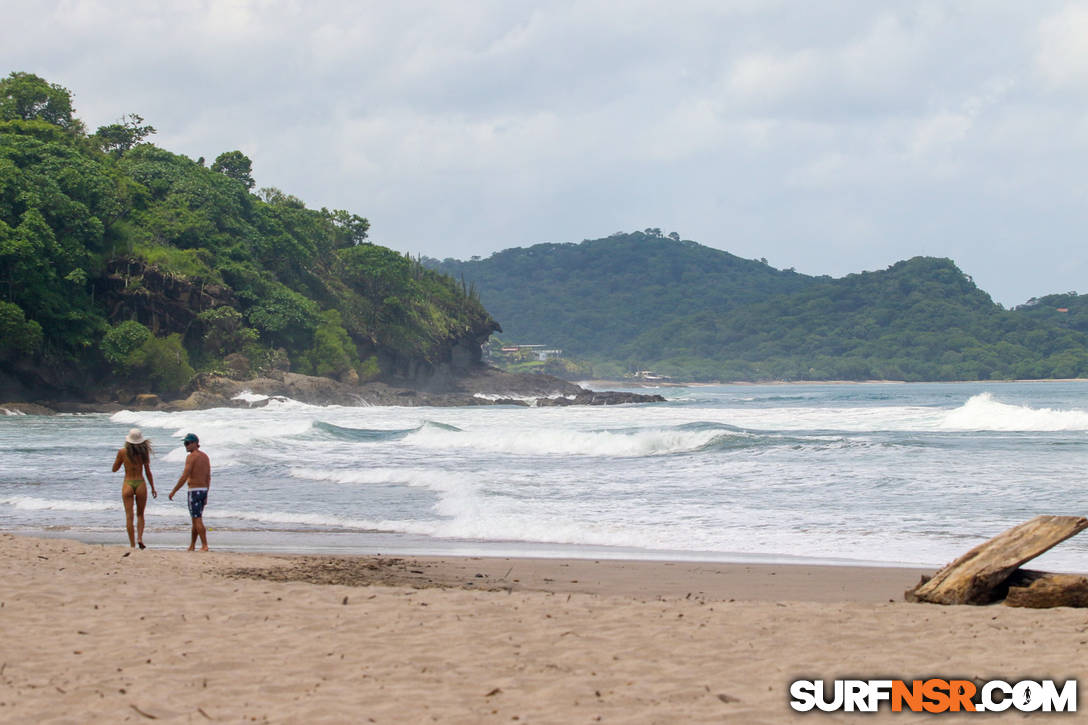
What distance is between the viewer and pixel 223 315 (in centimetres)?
5678

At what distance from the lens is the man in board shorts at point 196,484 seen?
10547 mm

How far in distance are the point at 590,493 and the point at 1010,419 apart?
2363 cm

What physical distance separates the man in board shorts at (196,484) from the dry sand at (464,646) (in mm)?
1940

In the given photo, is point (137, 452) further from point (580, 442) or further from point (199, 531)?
point (580, 442)

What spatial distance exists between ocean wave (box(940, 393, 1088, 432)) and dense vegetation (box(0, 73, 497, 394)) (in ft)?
127

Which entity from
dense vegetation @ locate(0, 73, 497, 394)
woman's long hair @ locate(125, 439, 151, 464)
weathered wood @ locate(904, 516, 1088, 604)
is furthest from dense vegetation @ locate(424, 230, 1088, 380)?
woman's long hair @ locate(125, 439, 151, 464)

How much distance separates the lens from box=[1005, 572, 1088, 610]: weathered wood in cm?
705

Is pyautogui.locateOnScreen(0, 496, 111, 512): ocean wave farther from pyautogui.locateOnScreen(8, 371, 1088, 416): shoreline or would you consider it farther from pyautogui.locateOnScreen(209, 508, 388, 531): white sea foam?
pyautogui.locateOnScreen(8, 371, 1088, 416): shoreline

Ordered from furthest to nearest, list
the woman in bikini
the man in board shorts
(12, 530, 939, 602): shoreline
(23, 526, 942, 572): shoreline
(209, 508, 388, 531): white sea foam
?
(209, 508, 388, 531): white sea foam → the woman in bikini → the man in board shorts → (23, 526, 942, 572): shoreline → (12, 530, 939, 602): shoreline

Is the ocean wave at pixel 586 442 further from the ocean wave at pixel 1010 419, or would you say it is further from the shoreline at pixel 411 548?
the shoreline at pixel 411 548

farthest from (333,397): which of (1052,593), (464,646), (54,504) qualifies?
(464,646)

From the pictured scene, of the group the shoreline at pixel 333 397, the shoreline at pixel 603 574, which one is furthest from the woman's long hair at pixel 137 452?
the shoreline at pixel 333 397

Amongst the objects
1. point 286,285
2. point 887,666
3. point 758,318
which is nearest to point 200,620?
point 887,666

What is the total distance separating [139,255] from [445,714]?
179 ft
